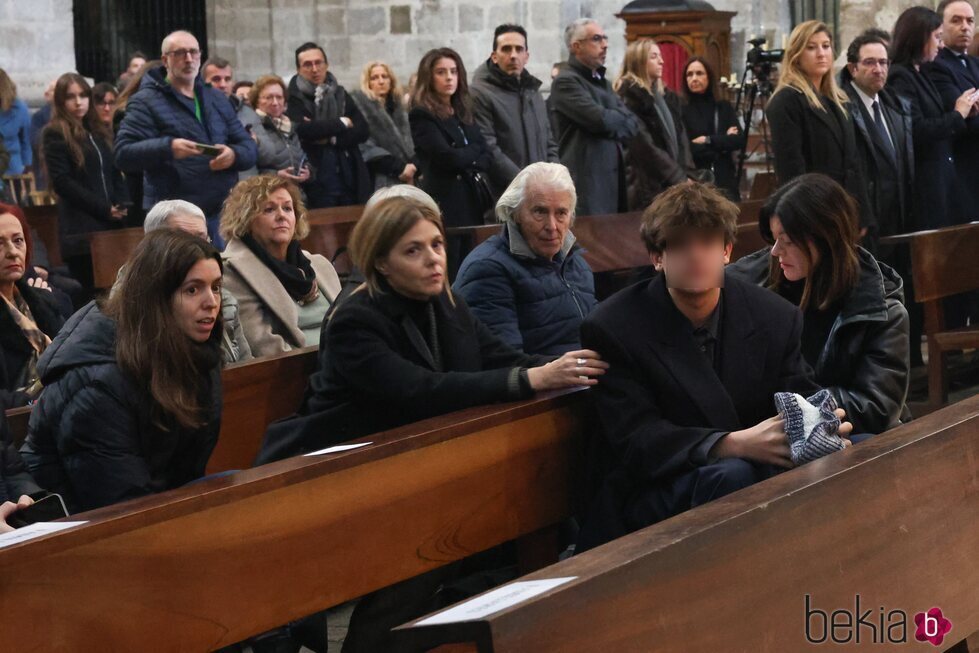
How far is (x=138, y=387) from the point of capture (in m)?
3.31

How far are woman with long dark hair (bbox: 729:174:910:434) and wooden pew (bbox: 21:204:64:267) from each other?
5.34 meters

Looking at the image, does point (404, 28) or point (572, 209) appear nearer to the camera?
point (572, 209)

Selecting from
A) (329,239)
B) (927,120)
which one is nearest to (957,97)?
(927,120)

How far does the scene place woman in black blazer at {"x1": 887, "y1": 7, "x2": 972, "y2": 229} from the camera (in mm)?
7395

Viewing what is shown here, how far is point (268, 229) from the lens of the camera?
5223 millimetres

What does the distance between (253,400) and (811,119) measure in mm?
3404

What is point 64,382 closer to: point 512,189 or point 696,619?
point 696,619

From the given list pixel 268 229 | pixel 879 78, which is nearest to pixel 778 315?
pixel 268 229

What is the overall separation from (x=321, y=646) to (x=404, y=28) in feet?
39.5

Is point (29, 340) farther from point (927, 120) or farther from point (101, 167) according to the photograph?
point (927, 120)

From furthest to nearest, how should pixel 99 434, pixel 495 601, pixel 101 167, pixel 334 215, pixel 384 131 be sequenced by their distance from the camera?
pixel 384 131 → pixel 101 167 → pixel 334 215 → pixel 99 434 → pixel 495 601

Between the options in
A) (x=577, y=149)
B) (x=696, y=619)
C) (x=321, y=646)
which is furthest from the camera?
(x=577, y=149)

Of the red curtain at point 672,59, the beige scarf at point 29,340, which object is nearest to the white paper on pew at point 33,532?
the beige scarf at point 29,340

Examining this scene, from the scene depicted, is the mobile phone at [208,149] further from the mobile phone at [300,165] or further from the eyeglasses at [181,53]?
the mobile phone at [300,165]
